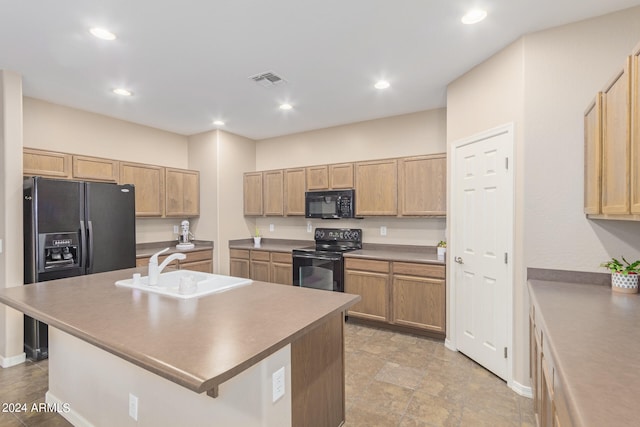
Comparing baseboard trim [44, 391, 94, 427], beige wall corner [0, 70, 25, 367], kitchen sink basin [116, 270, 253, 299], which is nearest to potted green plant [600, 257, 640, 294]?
kitchen sink basin [116, 270, 253, 299]

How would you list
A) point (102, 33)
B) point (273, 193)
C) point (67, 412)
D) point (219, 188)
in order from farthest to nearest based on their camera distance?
point (273, 193), point (219, 188), point (102, 33), point (67, 412)

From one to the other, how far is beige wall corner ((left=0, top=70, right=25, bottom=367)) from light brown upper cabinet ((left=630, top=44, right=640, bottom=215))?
4520 mm

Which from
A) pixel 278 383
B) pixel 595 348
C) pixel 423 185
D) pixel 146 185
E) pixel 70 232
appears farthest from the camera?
pixel 146 185

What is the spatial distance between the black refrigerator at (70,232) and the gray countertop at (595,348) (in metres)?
3.86

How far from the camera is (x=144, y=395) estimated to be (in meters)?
1.62

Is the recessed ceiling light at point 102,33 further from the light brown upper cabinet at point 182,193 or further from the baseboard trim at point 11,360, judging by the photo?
the baseboard trim at point 11,360

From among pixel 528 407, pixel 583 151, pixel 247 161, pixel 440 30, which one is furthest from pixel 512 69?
pixel 247 161

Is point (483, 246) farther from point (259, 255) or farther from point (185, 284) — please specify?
point (259, 255)

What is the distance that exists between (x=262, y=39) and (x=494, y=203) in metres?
2.29

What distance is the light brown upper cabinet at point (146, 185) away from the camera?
163 inches

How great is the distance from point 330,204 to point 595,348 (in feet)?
11.2

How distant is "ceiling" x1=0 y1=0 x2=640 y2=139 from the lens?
2.05m

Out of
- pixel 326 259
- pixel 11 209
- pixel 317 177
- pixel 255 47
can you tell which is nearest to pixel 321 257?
pixel 326 259

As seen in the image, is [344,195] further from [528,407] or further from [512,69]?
[528,407]
